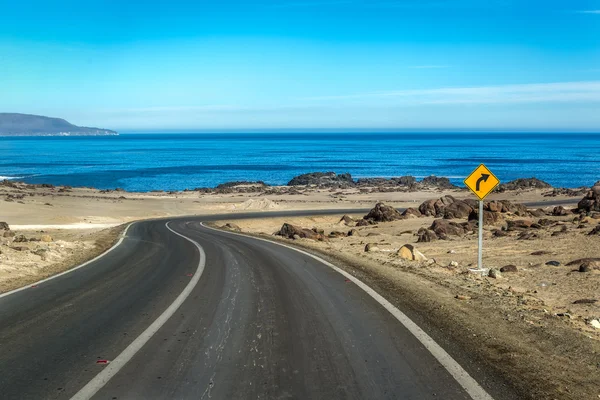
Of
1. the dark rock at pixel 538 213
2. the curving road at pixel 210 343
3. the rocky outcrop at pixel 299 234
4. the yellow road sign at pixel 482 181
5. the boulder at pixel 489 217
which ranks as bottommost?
the rocky outcrop at pixel 299 234

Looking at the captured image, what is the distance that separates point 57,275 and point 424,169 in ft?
368

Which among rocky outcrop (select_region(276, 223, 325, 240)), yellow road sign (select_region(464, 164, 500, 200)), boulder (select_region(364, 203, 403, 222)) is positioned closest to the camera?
yellow road sign (select_region(464, 164, 500, 200))

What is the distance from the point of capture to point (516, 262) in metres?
16.7

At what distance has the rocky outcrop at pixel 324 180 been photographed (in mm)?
85938

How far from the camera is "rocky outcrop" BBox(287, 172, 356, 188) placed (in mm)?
85938

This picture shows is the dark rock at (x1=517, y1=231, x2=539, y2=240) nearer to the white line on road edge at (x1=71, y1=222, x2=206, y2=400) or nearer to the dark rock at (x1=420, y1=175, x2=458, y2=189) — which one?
the white line on road edge at (x1=71, y1=222, x2=206, y2=400)

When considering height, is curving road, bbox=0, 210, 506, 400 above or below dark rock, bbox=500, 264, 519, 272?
above

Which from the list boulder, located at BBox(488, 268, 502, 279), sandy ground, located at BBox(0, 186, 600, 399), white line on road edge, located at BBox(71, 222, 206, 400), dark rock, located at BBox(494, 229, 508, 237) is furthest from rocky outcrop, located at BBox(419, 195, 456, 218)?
white line on road edge, located at BBox(71, 222, 206, 400)

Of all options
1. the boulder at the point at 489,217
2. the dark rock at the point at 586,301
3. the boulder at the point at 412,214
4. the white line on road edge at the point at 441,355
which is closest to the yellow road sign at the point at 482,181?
the dark rock at the point at 586,301

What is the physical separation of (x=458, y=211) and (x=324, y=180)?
5350cm

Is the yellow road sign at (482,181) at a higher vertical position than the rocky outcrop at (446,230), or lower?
higher

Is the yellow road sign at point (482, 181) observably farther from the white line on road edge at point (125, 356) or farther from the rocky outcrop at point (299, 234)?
the rocky outcrop at point (299, 234)

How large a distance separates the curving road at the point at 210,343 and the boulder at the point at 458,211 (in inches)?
966

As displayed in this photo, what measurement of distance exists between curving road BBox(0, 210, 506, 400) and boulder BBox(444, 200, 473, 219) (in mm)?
24540
